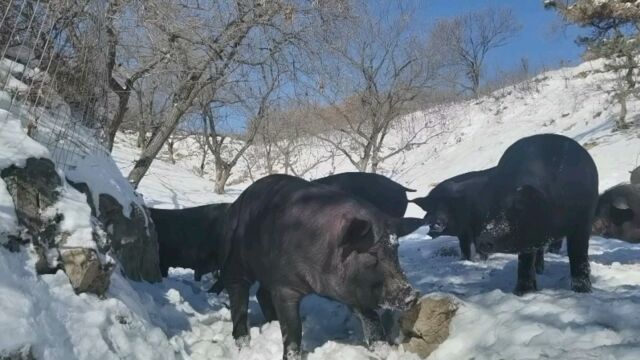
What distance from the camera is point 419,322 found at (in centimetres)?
505

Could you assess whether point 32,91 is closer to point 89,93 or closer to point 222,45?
point 89,93

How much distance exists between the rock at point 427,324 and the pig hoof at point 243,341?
1487mm

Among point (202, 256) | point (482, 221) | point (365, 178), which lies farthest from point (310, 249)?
point (365, 178)

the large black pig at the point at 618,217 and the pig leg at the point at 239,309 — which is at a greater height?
the large black pig at the point at 618,217

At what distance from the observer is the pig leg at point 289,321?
510 centimetres

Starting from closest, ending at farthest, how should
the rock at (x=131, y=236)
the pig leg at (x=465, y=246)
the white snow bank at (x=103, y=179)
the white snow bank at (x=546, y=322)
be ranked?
the white snow bank at (x=546, y=322) → the white snow bank at (x=103, y=179) → the rock at (x=131, y=236) → the pig leg at (x=465, y=246)

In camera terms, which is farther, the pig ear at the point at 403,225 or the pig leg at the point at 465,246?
the pig leg at the point at 465,246

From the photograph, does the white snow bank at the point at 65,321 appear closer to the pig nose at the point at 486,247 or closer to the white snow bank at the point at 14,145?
the white snow bank at the point at 14,145

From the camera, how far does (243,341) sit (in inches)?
229

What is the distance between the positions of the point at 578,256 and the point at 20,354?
5.13m

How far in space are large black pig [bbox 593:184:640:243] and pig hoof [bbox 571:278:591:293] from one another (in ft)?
17.5

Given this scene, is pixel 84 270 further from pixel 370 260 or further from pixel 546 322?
pixel 546 322

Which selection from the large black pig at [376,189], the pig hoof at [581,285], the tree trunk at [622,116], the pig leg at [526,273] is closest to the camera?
the pig leg at [526,273]

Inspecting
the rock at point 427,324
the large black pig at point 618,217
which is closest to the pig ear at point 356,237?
the rock at point 427,324
